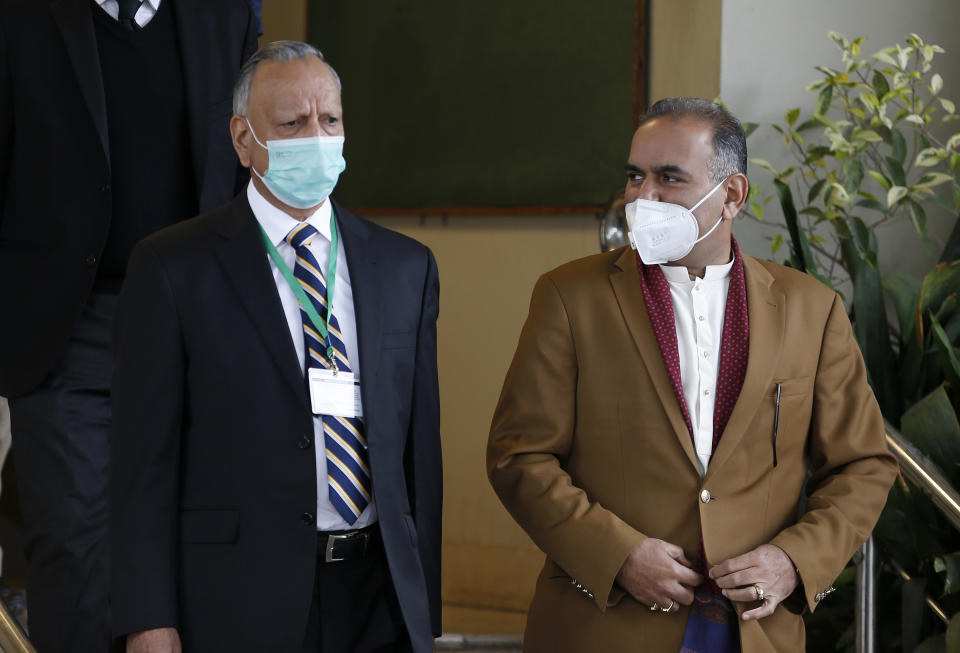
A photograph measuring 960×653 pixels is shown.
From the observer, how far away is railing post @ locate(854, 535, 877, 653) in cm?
268

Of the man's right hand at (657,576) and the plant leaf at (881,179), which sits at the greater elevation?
the plant leaf at (881,179)

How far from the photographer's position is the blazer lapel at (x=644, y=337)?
2.08m

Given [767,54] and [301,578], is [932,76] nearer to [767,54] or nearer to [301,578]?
[767,54]

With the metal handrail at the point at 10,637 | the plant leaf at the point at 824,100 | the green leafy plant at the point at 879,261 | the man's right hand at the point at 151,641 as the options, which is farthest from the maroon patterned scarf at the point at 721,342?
the plant leaf at the point at 824,100

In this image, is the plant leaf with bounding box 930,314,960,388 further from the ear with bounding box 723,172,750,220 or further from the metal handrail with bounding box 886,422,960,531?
the ear with bounding box 723,172,750,220

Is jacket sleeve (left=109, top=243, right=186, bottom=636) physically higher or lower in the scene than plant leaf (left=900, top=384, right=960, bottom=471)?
higher

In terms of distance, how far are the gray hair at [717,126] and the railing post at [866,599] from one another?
101cm

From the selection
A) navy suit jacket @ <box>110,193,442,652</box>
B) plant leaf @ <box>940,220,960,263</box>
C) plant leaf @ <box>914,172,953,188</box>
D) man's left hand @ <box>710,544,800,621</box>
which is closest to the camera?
navy suit jacket @ <box>110,193,442,652</box>

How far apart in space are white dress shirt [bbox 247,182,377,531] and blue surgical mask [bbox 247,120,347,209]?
0.03m

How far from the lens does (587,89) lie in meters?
4.53

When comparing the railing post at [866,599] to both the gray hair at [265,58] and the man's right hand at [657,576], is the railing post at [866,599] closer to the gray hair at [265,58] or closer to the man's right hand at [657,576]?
the man's right hand at [657,576]

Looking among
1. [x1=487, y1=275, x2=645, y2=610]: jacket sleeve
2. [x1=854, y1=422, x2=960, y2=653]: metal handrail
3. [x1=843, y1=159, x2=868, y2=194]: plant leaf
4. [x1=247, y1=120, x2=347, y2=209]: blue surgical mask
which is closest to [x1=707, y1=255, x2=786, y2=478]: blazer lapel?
[x1=487, y1=275, x2=645, y2=610]: jacket sleeve

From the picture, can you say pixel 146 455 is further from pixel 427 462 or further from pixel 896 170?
pixel 896 170

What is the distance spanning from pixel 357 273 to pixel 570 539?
613mm
